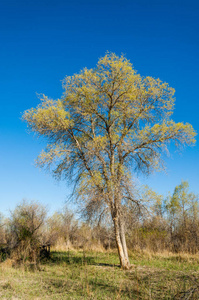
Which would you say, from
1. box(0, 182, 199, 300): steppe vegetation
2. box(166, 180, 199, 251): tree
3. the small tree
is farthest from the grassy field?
box(166, 180, 199, 251): tree

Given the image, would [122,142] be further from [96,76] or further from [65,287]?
[65,287]

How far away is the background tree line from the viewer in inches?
548

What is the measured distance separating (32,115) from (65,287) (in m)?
9.15

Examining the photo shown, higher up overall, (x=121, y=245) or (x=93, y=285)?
(x=121, y=245)

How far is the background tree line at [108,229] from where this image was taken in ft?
45.7

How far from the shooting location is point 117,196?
43.4 feet

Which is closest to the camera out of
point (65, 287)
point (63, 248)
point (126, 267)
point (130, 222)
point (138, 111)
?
point (65, 287)

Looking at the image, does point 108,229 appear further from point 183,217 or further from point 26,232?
point 183,217

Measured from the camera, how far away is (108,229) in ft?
48.7

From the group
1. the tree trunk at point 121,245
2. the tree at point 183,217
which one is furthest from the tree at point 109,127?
the tree at point 183,217

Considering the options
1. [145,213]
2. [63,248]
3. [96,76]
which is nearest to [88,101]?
[96,76]

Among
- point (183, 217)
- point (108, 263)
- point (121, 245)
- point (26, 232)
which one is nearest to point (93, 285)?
point (121, 245)

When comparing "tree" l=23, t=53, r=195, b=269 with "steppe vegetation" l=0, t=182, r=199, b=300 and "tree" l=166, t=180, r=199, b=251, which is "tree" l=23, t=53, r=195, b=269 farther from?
"tree" l=166, t=180, r=199, b=251

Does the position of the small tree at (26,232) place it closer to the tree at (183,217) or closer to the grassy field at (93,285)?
the grassy field at (93,285)
